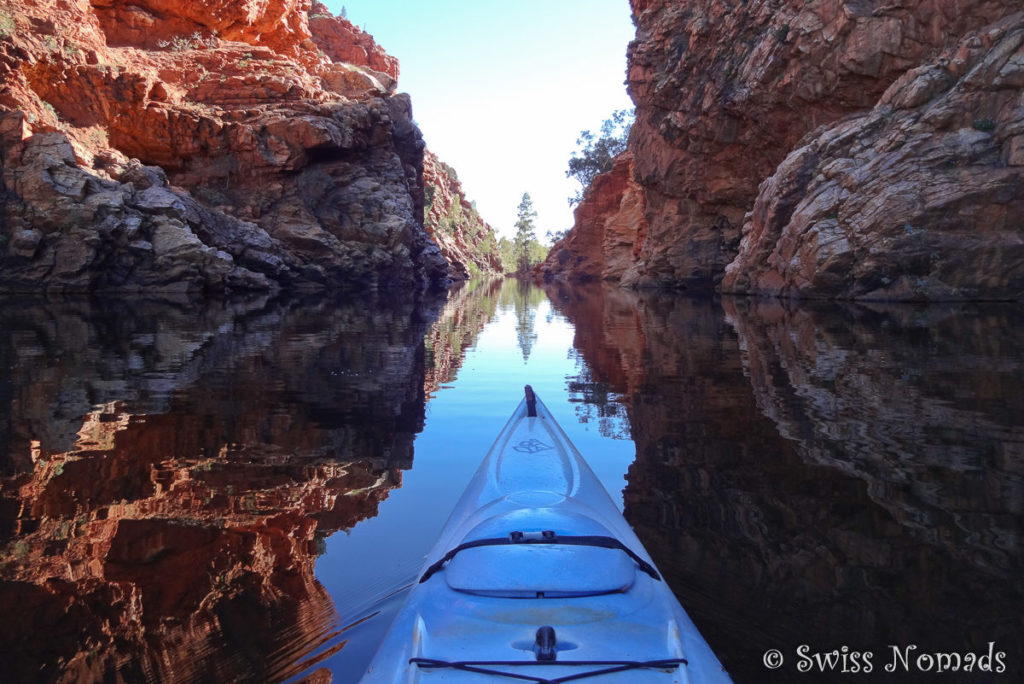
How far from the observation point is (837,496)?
3936 millimetres

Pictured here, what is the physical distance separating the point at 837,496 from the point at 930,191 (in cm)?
1431

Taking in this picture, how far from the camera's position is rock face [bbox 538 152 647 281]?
44.2 meters

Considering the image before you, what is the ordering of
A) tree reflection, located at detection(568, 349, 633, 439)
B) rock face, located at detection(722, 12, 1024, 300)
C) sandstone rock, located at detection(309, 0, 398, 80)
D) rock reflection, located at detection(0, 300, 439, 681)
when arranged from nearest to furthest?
rock reflection, located at detection(0, 300, 439, 681) < tree reflection, located at detection(568, 349, 633, 439) < rock face, located at detection(722, 12, 1024, 300) < sandstone rock, located at detection(309, 0, 398, 80)

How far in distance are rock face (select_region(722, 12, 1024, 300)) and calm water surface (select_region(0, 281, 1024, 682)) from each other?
6266mm

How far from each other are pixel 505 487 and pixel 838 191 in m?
17.4

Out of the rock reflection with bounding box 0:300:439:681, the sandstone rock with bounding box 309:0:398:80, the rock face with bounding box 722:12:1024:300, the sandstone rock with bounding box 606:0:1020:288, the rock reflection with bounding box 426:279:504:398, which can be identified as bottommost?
the rock reflection with bounding box 0:300:439:681

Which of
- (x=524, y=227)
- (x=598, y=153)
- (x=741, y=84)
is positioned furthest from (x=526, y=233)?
(x=741, y=84)

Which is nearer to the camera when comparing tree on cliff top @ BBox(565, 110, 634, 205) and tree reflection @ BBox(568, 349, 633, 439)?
tree reflection @ BBox(568, 349, 633, 439)

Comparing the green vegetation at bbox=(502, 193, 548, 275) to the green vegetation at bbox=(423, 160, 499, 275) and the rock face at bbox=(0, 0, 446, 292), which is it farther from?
the rock face at bbox=(0, 0, 446, 292)

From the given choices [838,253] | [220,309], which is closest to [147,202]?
[220,309]

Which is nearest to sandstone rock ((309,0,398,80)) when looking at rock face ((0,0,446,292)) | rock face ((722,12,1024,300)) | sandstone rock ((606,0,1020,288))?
rock face ((0,0,446,292))

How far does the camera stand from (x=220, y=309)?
58.0ft

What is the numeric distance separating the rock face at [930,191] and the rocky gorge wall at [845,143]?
3 centimetres

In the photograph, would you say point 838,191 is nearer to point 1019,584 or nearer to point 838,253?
point 838,253
